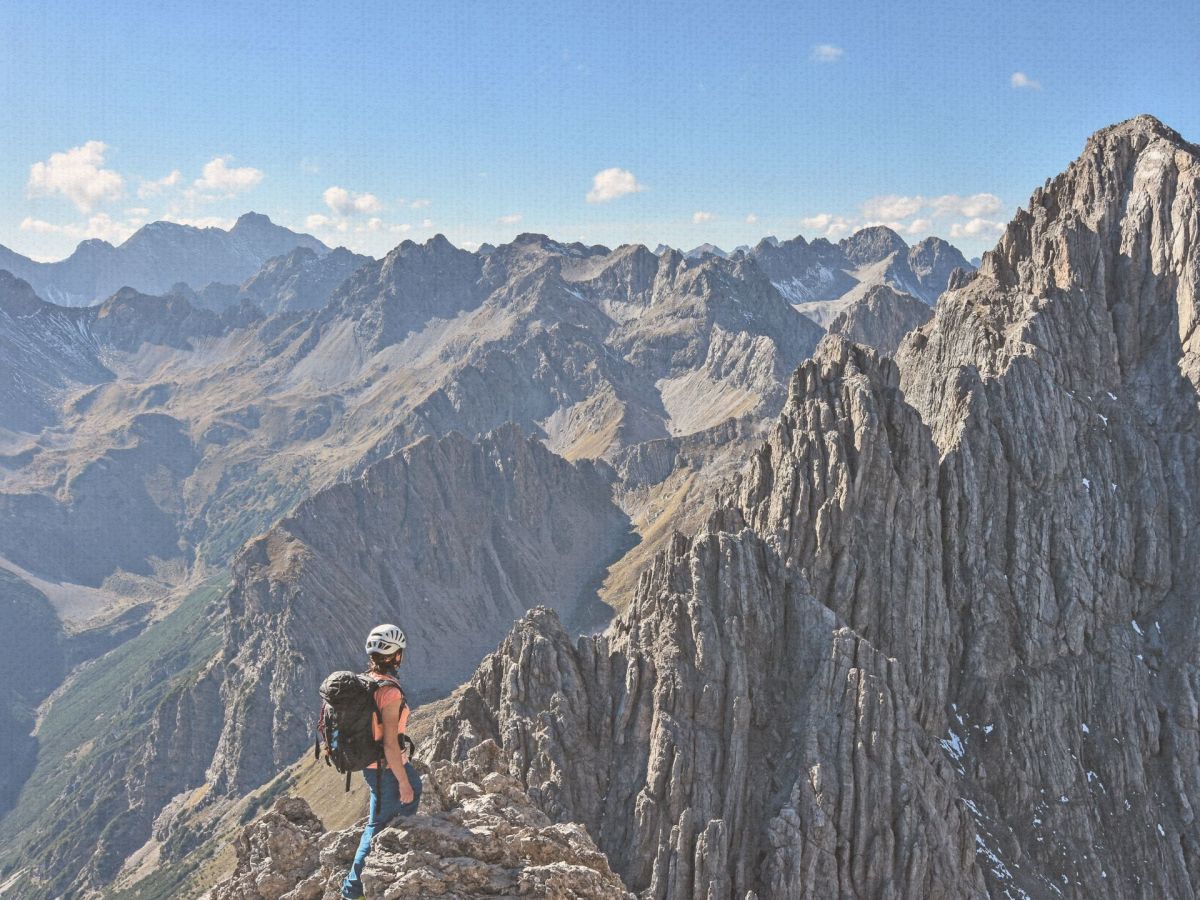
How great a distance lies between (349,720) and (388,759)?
1561 millimetres

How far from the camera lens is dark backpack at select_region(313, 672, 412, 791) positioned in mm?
20438

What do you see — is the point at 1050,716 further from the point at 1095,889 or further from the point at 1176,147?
the point at 1176,147

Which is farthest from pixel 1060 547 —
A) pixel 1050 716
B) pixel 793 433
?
pixel 793 433

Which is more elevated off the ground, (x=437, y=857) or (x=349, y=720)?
(x=349, y=720)

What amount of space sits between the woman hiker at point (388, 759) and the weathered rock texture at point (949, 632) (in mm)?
47047

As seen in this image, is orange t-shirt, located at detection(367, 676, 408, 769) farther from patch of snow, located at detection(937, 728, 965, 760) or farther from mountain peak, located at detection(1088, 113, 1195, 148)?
mountain peak, located at detection(1088, 113, 1195, 148)

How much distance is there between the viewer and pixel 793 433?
328 ft

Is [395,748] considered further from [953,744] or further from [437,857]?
[953,744]

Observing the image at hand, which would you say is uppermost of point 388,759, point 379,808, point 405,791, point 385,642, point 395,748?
point 385,642

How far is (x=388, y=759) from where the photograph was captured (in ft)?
69.4

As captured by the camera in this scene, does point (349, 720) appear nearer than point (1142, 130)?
Yes

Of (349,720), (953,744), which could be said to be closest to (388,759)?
(349,720)

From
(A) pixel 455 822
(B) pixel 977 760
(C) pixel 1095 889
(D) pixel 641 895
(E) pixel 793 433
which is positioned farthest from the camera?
(E) pixel 793 433

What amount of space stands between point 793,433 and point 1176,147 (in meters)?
74.8
